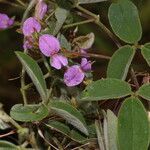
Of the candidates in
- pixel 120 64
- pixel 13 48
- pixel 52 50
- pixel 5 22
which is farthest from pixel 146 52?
pixel 13 48

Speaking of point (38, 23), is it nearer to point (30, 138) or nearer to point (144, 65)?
point (30, 138)

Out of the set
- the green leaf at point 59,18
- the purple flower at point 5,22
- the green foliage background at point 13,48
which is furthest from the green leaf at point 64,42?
the green foliage background at point 13,48

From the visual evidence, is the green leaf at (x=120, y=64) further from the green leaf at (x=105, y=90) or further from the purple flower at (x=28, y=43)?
the purple flower at (x=28, y=43)

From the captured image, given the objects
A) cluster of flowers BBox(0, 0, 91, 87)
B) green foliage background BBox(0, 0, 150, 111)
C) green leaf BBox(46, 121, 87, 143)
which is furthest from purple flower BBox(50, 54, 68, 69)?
green foliage background BBox(0, 0, 150, 111)

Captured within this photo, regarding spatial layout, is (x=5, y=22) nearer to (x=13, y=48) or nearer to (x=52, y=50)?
(x=52, y=50)

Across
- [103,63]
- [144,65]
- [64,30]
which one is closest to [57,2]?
[64,30]

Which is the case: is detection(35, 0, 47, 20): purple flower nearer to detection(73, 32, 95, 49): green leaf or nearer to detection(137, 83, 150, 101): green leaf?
detection(73, 32, 95, 49): green leaf
